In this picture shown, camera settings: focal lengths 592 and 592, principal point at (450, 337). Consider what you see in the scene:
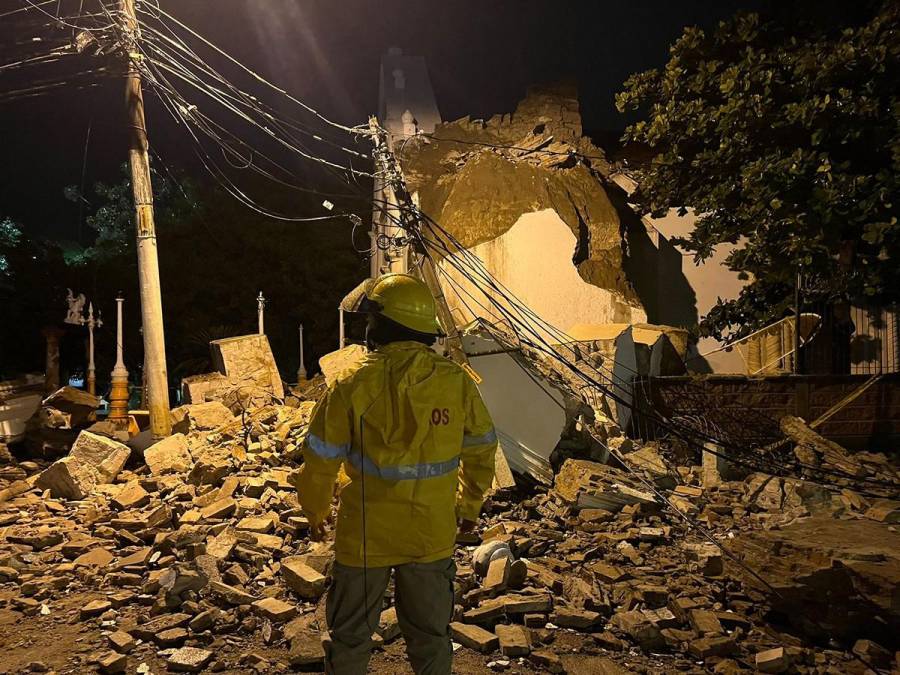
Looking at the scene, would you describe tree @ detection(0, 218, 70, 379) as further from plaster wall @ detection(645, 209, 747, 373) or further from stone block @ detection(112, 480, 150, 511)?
plaster wall @ detection(645, 209, 747, 373)

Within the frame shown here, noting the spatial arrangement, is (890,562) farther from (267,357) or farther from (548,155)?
(548,155)

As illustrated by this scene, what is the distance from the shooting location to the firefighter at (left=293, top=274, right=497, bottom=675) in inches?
84.2

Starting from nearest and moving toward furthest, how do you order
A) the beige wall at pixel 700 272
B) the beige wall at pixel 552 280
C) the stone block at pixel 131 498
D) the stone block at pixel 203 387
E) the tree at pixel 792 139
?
1. the stone block at pixel 131 498
2. the tree at pixel 792 139
3. the stone block at pixel 203 387
4. the beige wall at pixel 552 280
5. the beige wall at pixel 700 272

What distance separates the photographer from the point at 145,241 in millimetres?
7398

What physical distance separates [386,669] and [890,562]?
3.35 metres

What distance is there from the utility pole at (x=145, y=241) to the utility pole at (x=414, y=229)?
10.2ft

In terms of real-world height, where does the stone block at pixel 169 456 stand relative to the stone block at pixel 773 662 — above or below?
above

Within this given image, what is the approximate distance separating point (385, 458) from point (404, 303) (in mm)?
617

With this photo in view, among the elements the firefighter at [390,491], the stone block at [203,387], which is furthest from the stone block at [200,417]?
the firefighter at [390,491]

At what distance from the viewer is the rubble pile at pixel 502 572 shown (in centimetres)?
342

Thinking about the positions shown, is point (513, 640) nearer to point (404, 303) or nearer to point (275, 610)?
point (275, 610)

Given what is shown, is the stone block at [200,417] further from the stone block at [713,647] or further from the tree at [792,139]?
the tree at [792,139]

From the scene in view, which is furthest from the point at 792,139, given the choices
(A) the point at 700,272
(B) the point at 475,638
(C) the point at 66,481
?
(C) the point at 66,481

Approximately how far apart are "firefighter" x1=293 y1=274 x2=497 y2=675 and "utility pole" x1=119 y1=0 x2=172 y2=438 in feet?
19.8
